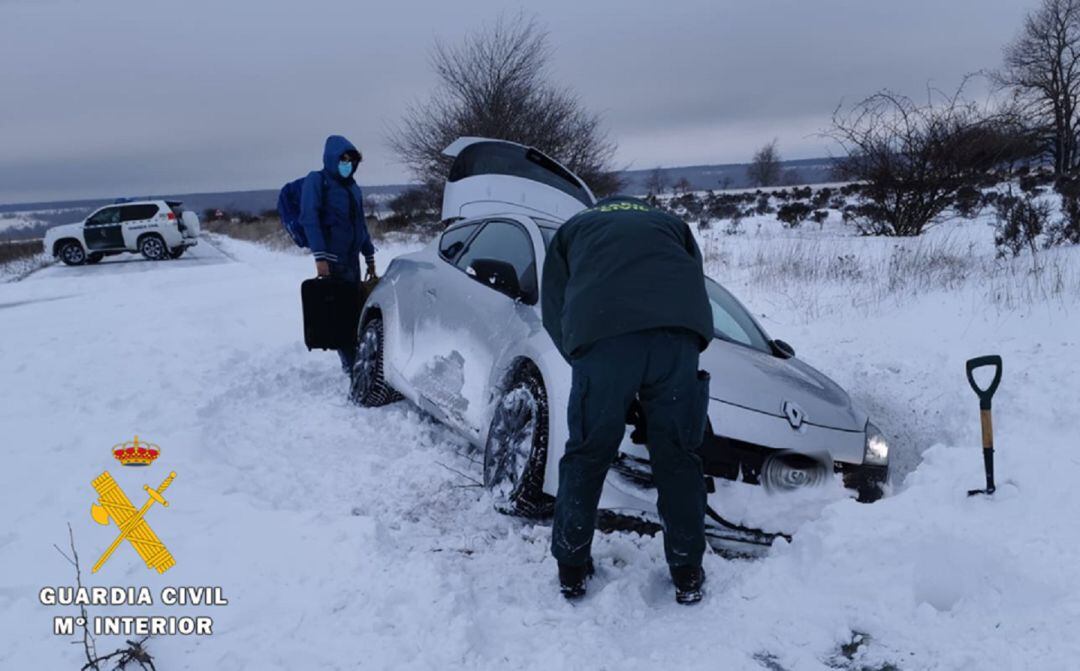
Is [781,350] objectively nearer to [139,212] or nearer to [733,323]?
[733,323]

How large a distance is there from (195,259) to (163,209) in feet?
5.65

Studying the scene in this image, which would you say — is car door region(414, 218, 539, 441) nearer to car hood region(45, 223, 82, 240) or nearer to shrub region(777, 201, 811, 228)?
shrub region(777, 201, 811, 228)

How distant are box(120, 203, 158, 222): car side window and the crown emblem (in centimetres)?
1998

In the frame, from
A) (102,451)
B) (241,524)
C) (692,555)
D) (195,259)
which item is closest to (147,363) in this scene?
(102,451)

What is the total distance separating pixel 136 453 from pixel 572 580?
2.63 m

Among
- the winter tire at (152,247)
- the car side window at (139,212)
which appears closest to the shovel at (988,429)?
the car side window at (139,212)

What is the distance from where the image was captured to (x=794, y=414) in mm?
3127

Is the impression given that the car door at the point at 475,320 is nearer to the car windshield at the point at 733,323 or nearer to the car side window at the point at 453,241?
the car side window at the point at 453,241

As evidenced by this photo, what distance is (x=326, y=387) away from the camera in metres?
5.77

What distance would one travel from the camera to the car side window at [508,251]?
392 centimetres

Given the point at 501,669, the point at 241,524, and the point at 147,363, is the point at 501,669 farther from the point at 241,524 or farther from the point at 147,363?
the point at 147,363

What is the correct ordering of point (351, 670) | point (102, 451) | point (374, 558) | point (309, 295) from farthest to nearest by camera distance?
point (309, 295)
point (102, 451)
point (374, 558)
point (351, 670)

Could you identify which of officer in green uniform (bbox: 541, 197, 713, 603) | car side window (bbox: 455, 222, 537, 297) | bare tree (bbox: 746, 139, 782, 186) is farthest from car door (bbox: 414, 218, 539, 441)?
bare tree (bbox: 746, 139, 782, 186)

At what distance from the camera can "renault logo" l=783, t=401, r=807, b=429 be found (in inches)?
122
